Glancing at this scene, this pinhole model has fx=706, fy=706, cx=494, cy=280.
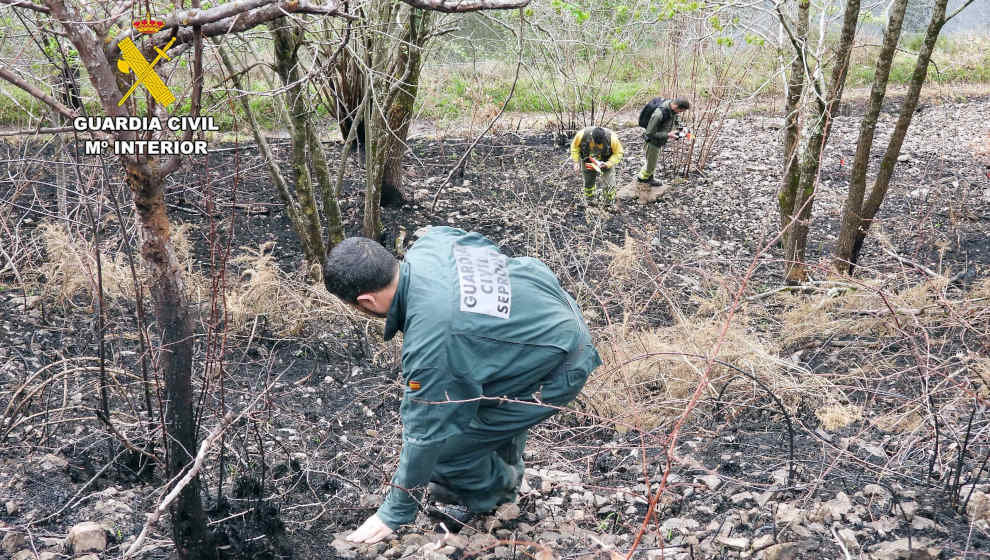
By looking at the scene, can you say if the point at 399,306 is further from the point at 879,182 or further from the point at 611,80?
the point at 611,80

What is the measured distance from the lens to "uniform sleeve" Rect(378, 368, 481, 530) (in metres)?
2.25

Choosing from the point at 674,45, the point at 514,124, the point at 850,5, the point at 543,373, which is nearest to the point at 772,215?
the point at 674,45

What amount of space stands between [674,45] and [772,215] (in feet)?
8.37

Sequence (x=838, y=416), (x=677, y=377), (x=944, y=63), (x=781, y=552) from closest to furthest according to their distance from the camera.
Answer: (x=781, y=552), (x=838, y=416), (x=677, y=377), (x=944, y=63)

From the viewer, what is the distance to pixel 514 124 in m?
10.1

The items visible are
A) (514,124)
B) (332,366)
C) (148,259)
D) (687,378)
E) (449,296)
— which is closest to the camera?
(148,259)

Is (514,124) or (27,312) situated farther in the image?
(514,124)

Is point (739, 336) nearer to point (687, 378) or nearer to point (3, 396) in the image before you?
point (687, 378)

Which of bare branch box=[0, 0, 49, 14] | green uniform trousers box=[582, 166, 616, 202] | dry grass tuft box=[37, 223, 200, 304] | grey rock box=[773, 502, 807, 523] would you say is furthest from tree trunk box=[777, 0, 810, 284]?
bare branch box=[0, 0, 49, 14]

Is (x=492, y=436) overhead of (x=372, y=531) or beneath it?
overhead

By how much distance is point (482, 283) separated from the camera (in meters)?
2.39

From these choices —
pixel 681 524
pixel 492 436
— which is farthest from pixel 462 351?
pixel 681 524

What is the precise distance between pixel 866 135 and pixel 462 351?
13.3 ft

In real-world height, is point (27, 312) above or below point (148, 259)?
below
